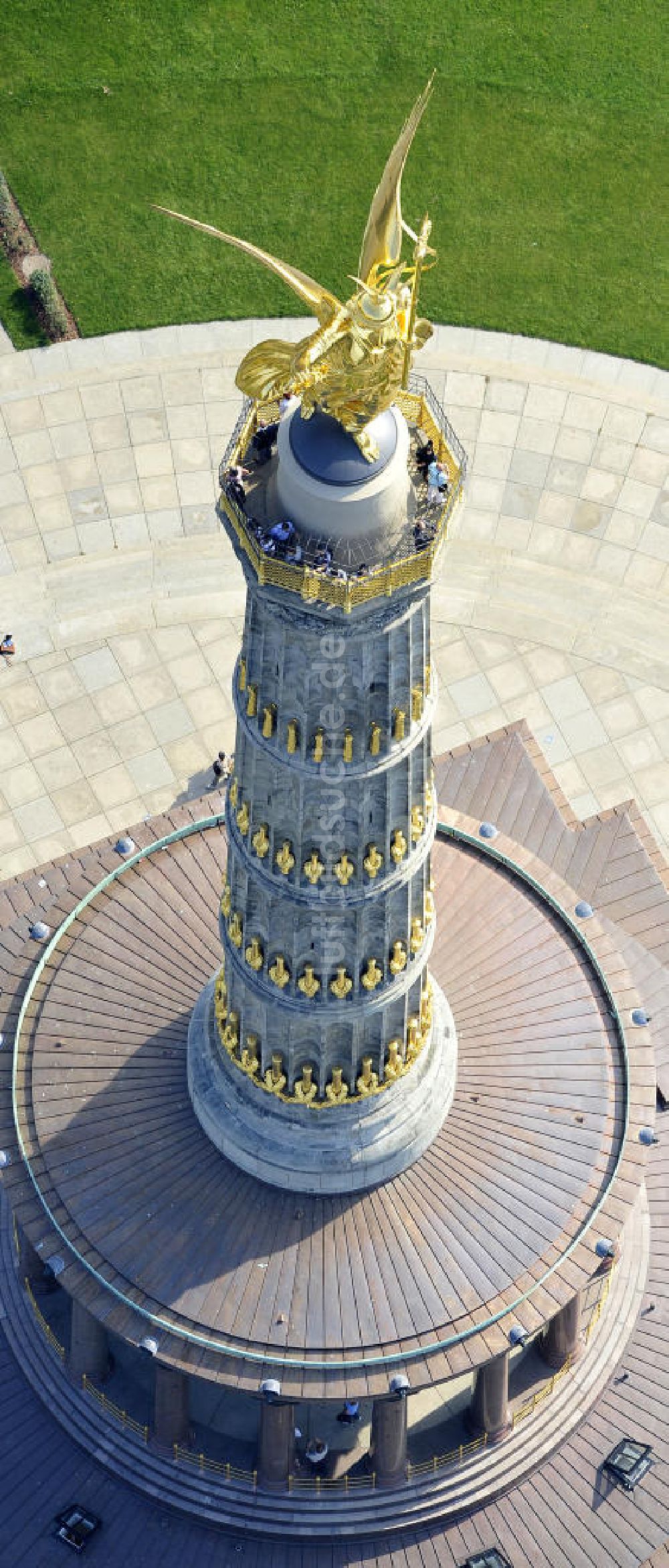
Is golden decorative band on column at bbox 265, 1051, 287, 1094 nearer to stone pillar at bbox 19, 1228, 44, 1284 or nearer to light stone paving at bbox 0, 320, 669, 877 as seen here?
stone pillar at bbox 19, 1228, 44, 1284

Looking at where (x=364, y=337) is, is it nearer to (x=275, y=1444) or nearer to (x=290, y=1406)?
(x=290, y=1406)

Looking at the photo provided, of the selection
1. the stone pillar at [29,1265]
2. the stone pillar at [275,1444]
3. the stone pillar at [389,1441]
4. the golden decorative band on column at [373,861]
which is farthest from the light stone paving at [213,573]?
the golden decorative band on column at [373,861]

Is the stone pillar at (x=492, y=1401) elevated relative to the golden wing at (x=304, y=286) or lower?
lower

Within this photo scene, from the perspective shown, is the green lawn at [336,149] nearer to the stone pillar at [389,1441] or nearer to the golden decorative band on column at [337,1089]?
the golden decorative band on column at [337,1089]

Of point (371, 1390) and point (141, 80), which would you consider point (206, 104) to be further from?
point (371, 1390)

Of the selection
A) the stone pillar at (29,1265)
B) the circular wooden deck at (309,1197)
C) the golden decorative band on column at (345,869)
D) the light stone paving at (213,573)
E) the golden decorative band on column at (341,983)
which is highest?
the golden decorative band on column at (345,869)

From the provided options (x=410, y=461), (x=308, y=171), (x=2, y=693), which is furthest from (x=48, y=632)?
(x=410, y=461)
